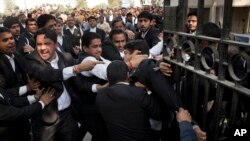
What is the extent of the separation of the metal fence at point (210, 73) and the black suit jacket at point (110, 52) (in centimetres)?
121

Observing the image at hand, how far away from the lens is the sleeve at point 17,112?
8.51 ft

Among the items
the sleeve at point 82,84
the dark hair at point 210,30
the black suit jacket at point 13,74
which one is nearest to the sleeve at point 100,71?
the sleeve at point 82,84

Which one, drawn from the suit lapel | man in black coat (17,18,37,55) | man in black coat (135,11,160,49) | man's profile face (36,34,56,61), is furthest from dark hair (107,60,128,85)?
man in black coat (17,18,37,55)

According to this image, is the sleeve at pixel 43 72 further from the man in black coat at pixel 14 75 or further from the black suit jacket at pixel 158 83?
the black suit jacket at pixel 158 83

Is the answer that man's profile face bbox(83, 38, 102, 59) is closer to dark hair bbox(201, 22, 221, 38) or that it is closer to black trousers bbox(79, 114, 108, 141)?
black trousers bbox(79, 114, 108, 141)

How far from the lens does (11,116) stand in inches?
104

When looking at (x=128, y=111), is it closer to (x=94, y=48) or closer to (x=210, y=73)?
(x=210, y=73)

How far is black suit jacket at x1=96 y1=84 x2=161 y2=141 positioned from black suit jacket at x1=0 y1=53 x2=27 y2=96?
3.88 feet

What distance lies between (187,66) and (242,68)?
37 centimetres

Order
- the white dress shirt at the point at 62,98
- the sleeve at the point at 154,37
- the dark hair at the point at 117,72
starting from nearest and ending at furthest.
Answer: the dark hair at the point at 117,72, the white dress shirt at the point at 62,98, the sleeve at the point at 154,37

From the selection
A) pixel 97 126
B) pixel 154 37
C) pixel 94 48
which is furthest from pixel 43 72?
pixel 154 37

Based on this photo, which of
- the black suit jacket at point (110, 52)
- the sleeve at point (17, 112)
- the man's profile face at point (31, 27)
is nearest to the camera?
the sleeve at point (17, 112)

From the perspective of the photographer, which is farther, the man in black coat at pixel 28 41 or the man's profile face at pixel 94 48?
the man in black coat at pixel 28 41

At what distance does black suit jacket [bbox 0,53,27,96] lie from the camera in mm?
3137
